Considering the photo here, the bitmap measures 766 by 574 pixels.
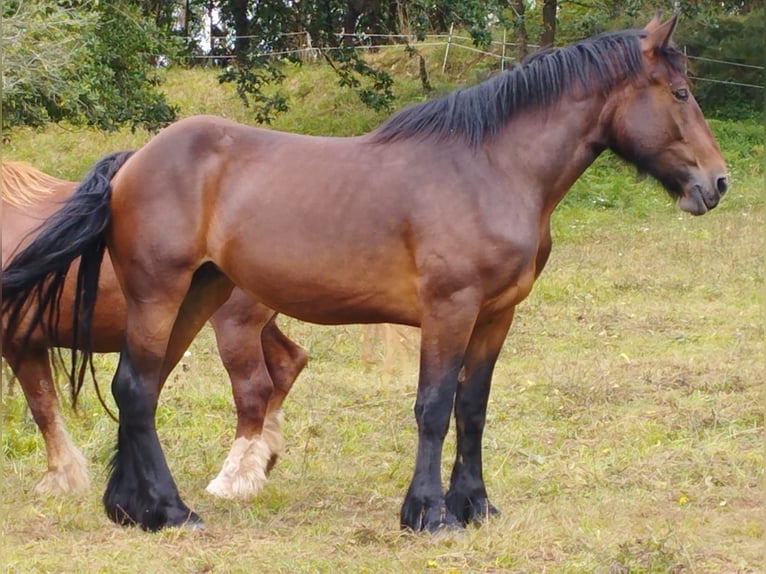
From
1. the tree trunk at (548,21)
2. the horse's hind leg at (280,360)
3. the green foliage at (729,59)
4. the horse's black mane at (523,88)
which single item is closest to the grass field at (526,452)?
the horse's hind leg at (280,360)

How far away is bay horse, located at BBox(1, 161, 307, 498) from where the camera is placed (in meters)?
5.75

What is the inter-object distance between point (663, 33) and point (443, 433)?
193 cm

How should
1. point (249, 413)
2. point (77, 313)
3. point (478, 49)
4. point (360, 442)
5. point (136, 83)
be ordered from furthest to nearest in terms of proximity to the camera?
point (478, 49), point (136, 83), point (360, 442), point (249, 413), point (77, 313)

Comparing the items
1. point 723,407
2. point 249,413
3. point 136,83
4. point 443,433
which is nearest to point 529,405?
point 723,407

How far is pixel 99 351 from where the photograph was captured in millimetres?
6055

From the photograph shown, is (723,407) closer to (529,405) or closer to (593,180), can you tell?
(529,405)

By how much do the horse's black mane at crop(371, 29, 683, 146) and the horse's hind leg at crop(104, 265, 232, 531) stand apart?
120 centimetres

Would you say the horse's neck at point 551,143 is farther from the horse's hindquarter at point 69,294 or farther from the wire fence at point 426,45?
the wire fence at point 426,45

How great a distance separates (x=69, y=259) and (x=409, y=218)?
1.62m

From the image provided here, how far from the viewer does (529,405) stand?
7215mm

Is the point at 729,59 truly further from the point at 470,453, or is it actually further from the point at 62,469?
the point at 62,469

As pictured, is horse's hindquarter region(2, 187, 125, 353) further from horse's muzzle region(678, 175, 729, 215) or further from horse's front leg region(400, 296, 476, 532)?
horse's muzzle region(678, 175, 729, 215)

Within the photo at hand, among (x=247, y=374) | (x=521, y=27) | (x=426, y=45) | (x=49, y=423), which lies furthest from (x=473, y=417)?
(x=426, y=45)

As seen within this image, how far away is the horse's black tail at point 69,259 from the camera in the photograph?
5156 mm
